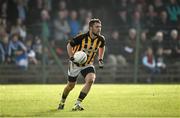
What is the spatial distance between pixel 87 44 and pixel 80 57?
439 mm

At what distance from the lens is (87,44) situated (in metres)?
14.5

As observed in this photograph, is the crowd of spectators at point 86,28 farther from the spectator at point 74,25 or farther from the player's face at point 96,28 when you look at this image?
the player's face at point 96,28

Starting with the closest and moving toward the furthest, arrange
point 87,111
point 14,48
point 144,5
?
point 87,111
point 14,48
point 144,5

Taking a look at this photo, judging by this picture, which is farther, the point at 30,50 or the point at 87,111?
the point at 30,50

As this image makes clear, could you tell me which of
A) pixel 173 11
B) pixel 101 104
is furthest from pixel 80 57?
pixel 173 11

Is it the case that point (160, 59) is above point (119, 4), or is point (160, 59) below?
below

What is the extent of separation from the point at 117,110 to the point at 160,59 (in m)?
12.9

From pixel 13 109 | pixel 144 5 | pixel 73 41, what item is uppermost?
pixel 144 5

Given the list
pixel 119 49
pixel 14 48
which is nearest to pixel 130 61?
pixel 119 49

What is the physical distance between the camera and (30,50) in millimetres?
26250

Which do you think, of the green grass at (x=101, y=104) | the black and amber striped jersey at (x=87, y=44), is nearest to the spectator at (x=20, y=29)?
the green grass at (x=101, y=104)

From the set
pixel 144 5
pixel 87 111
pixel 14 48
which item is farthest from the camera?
pixel 144 5

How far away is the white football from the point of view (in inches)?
561

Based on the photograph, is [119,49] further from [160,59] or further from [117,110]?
[117,110]
